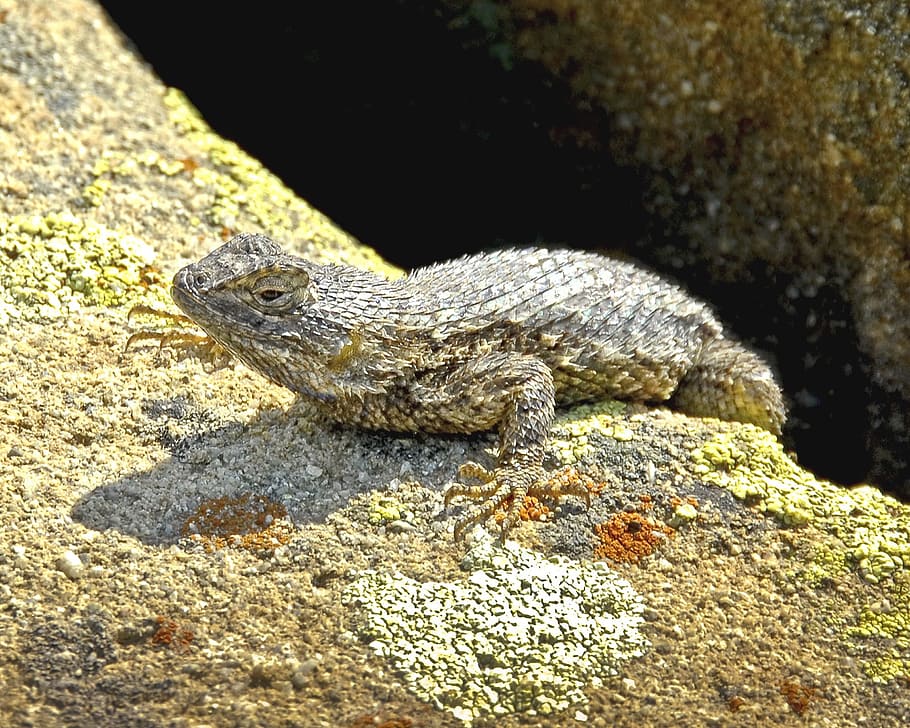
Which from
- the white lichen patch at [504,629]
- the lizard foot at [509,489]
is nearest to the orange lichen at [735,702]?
the white lichen patch at [504,629]

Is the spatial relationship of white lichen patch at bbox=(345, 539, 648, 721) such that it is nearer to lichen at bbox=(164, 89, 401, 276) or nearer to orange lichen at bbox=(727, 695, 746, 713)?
orange lichen at bbox=(727, 695, 746, 713)

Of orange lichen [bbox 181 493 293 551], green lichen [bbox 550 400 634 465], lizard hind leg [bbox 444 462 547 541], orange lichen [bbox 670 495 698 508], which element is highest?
orange lichen [bbox 670 495 698 508]

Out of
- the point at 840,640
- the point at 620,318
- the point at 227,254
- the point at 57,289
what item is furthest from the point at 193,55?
the point at 840,640

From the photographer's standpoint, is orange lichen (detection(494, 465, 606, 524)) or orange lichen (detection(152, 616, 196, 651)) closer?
orange lichen (detection(152, 616, 196, 651))

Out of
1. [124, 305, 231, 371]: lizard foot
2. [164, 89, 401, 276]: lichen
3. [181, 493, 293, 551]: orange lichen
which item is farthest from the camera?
[164, 89, 401, 276]: lichen

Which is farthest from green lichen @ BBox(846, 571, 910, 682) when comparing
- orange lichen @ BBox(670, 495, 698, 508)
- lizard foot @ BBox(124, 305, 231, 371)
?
lizard foot @ BBox(124, 305, 231, 371)

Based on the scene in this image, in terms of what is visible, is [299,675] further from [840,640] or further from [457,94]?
[457,94]

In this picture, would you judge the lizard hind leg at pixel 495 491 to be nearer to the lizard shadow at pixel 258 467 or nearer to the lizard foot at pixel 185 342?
the lizard shadow at pixel 258 467
